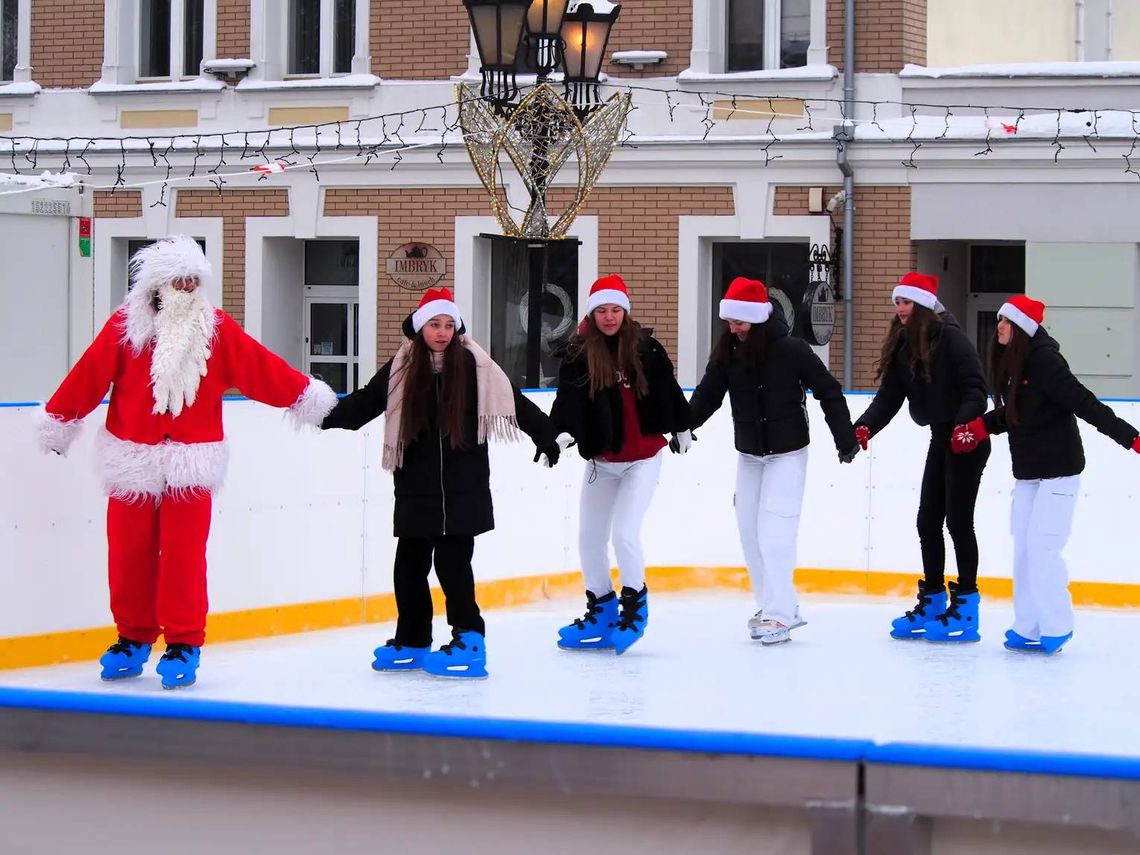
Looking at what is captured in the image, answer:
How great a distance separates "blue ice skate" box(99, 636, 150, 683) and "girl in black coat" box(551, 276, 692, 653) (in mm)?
1864

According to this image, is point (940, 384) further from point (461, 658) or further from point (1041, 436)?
point (461, 658)

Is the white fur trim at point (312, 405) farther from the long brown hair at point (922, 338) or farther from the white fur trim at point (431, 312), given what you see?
the long brown hair at point (922, 338)

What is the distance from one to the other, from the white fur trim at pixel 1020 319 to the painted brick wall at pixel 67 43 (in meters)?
12.8

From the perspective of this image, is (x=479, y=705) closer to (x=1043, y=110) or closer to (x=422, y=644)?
(x=422, y=644)

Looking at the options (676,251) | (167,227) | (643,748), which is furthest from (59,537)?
(167,227)

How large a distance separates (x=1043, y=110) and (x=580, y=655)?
9419mm

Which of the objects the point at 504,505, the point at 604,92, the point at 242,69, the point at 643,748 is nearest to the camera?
the point at 643,748

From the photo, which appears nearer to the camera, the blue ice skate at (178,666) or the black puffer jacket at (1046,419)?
the blue ice skate at (178,666)

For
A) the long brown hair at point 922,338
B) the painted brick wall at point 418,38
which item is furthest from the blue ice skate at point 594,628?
the painted brick wall at point 418,38

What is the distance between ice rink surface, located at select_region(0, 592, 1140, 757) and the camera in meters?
6.40

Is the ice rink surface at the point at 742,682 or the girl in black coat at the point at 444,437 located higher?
the girl in black coat at the point at 444,437

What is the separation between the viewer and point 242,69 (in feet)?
59.4

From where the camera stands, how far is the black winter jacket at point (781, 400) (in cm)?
805

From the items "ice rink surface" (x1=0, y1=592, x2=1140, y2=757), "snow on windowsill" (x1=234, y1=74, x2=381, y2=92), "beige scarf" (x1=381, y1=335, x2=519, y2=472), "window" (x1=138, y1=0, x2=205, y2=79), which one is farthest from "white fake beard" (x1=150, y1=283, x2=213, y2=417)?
"window" (x1=138, y1=0, x2=205, y2=79)
